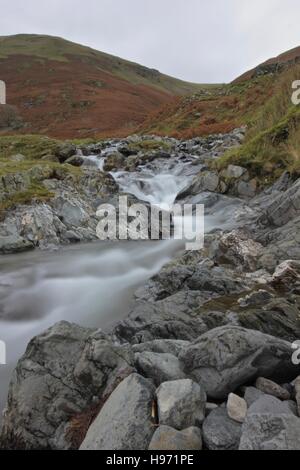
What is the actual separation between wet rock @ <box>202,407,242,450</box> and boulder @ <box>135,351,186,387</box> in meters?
0.62

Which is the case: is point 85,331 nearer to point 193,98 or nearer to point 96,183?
point 96,183

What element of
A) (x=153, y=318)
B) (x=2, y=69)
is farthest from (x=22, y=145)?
(x=2, y=69)

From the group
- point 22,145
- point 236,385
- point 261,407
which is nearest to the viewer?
point 261,407

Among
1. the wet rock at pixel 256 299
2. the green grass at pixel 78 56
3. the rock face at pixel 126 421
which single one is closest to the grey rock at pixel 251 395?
the rock face at pixel 126 421

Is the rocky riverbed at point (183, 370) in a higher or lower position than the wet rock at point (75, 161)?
lower

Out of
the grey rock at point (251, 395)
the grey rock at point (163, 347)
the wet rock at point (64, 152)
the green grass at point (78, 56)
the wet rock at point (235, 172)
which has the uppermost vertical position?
the green grass at point (78, 56)

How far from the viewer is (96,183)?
18797mm

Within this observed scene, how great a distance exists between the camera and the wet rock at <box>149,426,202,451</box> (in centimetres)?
345

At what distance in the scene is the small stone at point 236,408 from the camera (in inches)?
144

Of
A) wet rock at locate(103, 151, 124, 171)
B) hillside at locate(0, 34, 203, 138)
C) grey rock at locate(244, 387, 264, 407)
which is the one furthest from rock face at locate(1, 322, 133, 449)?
hillside at locate(0, 34, 203, 138)

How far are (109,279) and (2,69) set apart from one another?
81.7 meters

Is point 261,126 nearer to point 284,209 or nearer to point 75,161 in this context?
point 284,209

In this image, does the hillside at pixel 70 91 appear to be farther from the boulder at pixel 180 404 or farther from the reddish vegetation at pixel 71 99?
the boulder at pixel 180 404

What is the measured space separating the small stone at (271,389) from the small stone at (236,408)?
0.99ft
